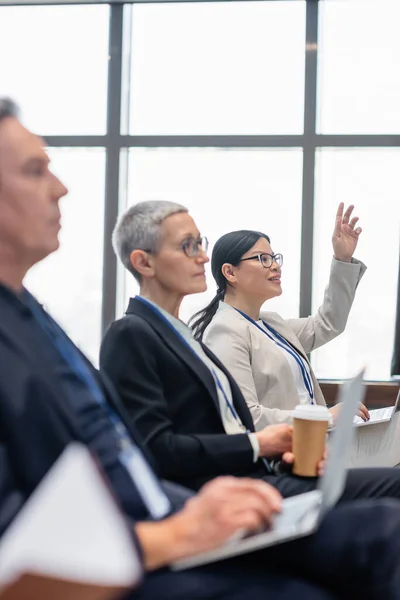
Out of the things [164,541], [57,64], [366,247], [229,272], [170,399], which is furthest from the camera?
[57,64]

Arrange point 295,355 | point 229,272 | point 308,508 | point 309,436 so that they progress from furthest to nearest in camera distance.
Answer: point 229,272 → point 295,355 → point 309,436 → point 308,508

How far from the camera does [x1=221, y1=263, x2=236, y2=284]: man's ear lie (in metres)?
2.68

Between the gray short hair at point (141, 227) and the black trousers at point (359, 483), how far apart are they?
2.11 ft

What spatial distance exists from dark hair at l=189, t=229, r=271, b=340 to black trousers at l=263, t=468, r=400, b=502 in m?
1.04

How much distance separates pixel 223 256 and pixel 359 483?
124 centimetres

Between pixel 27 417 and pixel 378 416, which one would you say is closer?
pixel 27 417

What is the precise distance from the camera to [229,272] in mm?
2688

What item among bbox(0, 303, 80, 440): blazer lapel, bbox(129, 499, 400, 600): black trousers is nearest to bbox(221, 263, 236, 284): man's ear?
bbox(129, 499, 400, 600): black trousers

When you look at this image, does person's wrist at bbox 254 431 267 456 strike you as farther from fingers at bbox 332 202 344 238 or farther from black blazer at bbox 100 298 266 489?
fingers at bbox 332 202 344 238

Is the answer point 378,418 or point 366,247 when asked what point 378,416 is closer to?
point 378,418

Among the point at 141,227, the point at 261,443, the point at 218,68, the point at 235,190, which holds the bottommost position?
the point at 261,443

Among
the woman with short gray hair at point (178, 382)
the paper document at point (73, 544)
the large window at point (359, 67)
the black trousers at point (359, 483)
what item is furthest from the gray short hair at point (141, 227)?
the large window at point (359, 67)

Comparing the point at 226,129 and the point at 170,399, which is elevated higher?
the point at 226,129

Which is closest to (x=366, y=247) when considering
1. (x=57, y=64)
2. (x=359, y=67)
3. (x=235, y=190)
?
(x=235, y=190)
